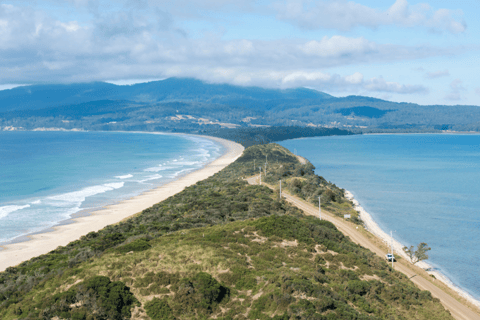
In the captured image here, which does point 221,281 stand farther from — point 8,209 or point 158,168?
point 158,168

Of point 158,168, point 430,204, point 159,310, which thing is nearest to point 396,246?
point 430,204

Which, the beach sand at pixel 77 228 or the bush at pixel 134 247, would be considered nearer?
the bush at pixel 134 247

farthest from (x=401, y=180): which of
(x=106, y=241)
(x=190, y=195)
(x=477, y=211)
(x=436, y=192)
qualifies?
(x=106, y=241)

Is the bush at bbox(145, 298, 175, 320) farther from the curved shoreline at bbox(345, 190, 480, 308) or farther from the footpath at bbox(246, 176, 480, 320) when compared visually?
the curved shoreline at bbox(345, 190, 480, 308)

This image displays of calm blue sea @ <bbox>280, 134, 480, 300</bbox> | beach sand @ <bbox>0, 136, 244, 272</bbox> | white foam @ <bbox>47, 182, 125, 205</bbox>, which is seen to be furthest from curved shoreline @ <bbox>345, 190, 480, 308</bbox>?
white foam @ <bbox>47, 182, 125, 205</bbox>

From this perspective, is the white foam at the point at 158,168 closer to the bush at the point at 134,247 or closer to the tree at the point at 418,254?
the tree at the point at 418,254

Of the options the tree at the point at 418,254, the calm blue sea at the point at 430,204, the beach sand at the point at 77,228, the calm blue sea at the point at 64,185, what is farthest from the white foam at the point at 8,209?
the calm blue sea at the point at 430,204

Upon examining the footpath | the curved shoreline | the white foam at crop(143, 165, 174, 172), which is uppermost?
the white foam at crop(143, 165, 174, 172)
